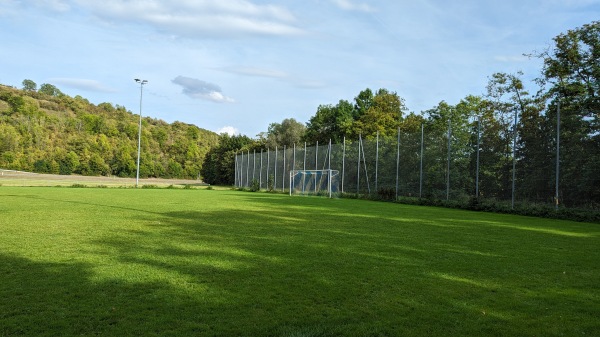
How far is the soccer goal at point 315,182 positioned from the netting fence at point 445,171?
0.51 meters

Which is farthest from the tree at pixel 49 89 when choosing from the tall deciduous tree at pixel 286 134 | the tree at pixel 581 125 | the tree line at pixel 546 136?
the tree at pixel 581 125

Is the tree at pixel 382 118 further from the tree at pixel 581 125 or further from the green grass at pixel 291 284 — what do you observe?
the green grass at pixel 291 284

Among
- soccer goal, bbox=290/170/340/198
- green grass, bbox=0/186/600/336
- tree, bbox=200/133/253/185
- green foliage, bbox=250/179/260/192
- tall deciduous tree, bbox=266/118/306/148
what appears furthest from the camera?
tree, bbox=200/133/253/185

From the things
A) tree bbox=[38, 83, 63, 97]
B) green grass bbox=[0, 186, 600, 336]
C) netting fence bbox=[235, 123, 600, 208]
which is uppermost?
tree bbox=[38, 83, 63, 97]

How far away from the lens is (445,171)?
21.0m

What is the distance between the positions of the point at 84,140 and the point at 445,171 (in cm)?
7982

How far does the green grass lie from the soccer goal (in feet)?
65.6

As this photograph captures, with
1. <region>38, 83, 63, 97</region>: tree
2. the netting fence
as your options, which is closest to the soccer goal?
the netting fence

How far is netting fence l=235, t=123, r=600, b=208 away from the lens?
16172 mm

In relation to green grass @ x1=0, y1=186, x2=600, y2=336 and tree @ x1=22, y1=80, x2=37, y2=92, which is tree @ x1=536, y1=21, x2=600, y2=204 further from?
tree @ x1=22, y1=80, x2=37, y2=92

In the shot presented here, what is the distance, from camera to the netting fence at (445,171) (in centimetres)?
1617

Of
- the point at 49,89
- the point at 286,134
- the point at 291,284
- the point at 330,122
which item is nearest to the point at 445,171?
the point at 291,284

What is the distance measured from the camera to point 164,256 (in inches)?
260

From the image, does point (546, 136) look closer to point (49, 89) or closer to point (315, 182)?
point (315, 182)
